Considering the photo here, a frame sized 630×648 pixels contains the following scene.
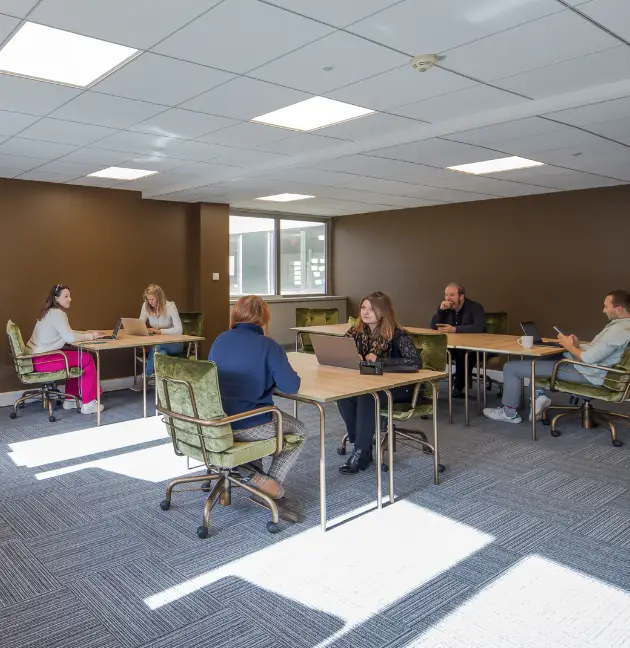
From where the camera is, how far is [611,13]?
2.50 metres

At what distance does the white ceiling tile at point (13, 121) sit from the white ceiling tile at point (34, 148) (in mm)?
243

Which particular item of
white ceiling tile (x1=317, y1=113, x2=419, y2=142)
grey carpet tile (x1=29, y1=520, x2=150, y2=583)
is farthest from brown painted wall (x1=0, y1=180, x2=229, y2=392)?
grey carpet tile (x1=29, y1=520, x2=150, y2=583)

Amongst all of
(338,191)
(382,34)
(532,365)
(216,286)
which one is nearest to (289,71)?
(382,34)

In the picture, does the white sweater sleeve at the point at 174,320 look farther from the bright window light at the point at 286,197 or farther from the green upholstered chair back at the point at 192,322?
the bright window light at the point at 286,197

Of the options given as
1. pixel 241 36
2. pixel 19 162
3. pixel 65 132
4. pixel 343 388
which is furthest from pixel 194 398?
pixel 19 162

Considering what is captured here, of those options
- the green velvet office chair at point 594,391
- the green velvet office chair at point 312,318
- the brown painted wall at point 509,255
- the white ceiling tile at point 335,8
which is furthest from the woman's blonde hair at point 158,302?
the white ceiling tile at point 335,8

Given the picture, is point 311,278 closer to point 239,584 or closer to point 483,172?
point 483,172

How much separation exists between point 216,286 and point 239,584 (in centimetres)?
599

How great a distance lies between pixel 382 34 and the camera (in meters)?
2.72

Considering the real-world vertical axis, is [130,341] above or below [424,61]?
below

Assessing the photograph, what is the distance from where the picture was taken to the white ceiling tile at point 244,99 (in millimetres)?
3412

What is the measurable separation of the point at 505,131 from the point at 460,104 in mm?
648

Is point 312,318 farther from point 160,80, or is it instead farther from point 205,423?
point 205,423

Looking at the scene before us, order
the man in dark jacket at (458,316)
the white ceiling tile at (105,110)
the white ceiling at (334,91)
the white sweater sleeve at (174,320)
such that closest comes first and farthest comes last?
1. the white ceiling at (334,91)
2. the white ceiling tile at (105,110)
3. the man in dark jacket at (458,316)
4. the white sweater sleeve at (174,320)
